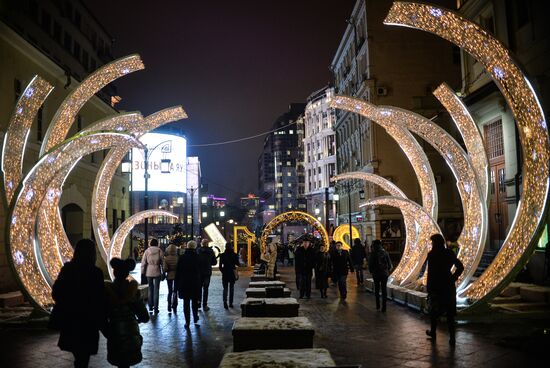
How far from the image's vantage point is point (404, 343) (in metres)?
8.90

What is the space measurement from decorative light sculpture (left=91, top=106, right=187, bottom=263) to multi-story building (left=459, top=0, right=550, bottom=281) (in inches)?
395

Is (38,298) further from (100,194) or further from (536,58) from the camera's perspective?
(536,58)

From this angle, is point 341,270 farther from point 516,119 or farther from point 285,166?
point 285,166

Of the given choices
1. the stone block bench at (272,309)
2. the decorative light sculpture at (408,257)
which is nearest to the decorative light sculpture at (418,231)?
the decorative light sculpture at (408,257)

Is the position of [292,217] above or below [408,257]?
above

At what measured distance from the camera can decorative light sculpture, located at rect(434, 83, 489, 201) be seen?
12547 millimetres

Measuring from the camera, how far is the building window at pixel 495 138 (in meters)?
21.7

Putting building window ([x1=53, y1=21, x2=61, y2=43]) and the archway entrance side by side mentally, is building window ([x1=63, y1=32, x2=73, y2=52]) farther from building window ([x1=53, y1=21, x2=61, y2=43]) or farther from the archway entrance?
the archway entrance

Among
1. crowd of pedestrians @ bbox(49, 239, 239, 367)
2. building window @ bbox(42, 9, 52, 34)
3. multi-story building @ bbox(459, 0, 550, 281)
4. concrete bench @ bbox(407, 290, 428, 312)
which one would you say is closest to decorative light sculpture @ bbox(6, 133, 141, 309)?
crowd of pedestrians @ bbox(49, 239, 239, 367)

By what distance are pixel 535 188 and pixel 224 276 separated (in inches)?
323

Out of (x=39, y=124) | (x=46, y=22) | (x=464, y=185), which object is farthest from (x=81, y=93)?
(x=46, y=22)

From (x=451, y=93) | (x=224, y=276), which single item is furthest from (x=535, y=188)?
(x=224, y=276)

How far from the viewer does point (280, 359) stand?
4.35 m

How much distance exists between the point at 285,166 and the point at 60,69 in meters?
129
